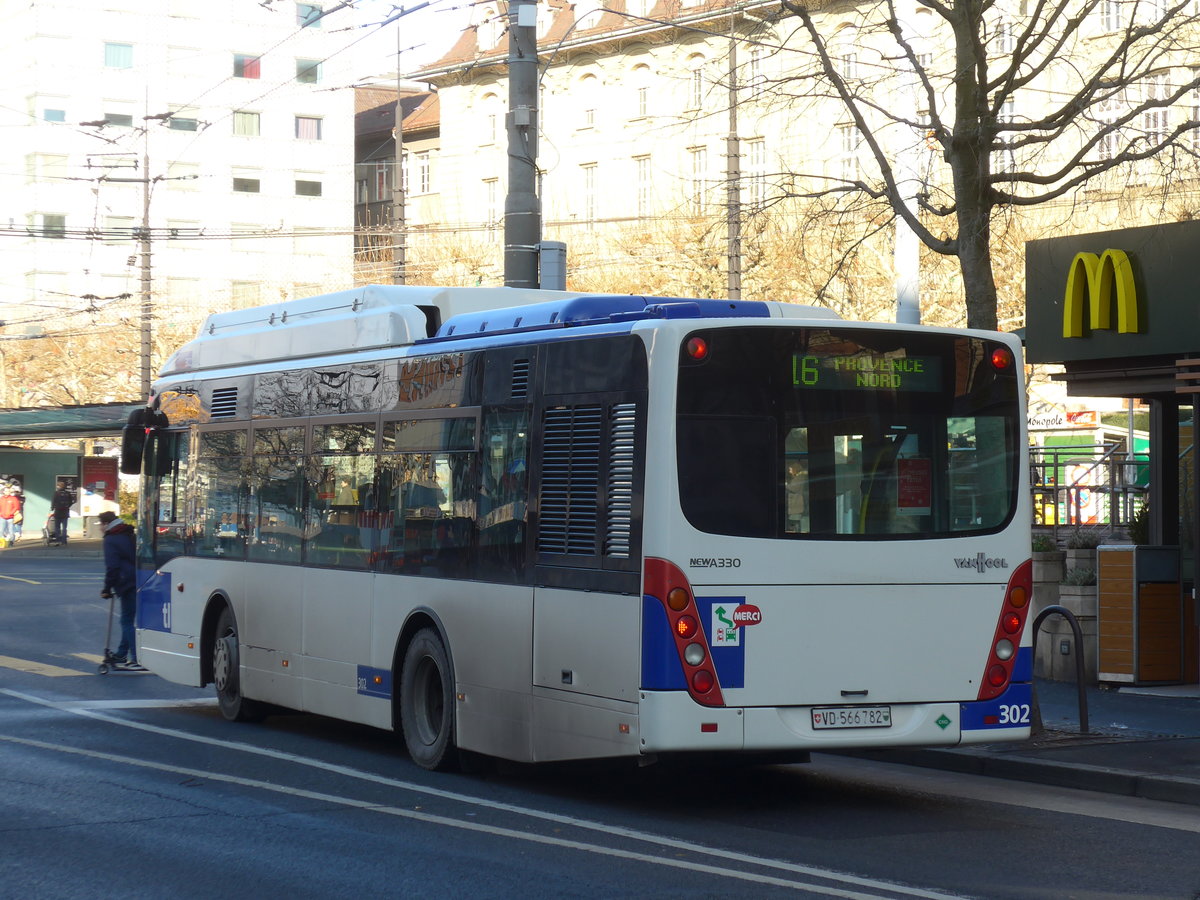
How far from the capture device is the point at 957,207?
43.8 feet

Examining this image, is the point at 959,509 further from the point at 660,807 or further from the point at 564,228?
the point at 564,228

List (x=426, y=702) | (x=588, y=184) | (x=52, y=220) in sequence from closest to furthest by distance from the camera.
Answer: (x=426, y=702) → (x=588, y=184) → (x=52, y=220)

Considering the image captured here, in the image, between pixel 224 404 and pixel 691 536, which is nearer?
pixel 691 536

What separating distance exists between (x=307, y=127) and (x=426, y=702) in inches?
3264

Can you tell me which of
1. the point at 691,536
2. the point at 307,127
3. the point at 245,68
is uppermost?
the point at 245,68

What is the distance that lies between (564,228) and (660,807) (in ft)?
155

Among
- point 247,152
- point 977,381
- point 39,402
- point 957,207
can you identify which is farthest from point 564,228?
point 977,381

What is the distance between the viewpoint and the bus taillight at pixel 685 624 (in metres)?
9.04

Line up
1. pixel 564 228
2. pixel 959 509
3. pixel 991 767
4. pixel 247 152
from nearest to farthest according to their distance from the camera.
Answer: pixel 959 509 → pixel 991 767 → pixel 564 228 → pixel 247 152

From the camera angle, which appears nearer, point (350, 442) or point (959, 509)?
point (959, 509)

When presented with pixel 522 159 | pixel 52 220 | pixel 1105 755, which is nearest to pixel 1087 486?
pixel 522 159

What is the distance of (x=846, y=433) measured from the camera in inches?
376

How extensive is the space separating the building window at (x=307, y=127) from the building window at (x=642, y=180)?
113ft

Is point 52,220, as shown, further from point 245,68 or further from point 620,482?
point 620,482
